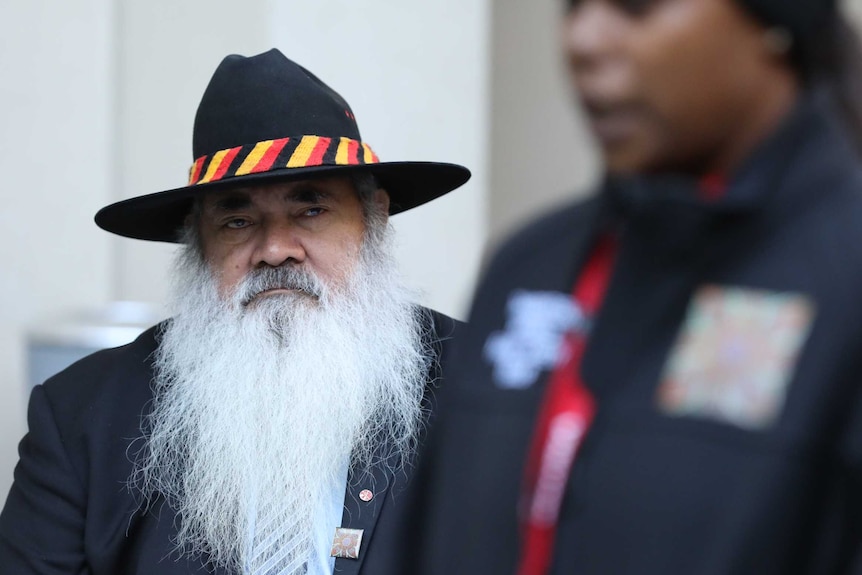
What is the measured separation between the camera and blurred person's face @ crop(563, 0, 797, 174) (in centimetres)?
101

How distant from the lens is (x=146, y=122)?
3906mm

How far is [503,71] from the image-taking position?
488 cm

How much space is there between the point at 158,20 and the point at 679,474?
3.31 metres

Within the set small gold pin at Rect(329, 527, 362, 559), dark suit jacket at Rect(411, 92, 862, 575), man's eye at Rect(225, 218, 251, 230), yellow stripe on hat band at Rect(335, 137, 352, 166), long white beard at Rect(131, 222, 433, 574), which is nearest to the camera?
dark suit jacket at Rect(411, 92, 862, 575)

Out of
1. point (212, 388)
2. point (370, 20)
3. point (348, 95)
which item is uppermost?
point (370, 20)

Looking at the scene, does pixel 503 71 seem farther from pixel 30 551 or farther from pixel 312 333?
pixel 30 551

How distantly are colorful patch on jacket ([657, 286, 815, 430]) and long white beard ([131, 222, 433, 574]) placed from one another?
71.4 inches

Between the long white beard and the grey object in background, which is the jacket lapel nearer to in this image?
the long white beard

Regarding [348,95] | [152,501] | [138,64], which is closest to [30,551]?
[152,501]

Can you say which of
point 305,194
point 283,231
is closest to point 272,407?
point 283,231

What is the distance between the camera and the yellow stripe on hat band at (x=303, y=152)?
2.82 m

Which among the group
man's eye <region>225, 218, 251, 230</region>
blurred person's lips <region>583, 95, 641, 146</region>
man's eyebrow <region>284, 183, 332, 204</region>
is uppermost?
blurred person's lips <region>583, 95, 641, 146</region>

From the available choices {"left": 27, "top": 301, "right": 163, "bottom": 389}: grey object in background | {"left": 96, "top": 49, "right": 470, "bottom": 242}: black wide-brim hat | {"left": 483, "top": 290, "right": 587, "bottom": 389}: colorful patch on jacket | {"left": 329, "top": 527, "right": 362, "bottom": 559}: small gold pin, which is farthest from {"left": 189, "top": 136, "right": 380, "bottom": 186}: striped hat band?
{"left": 483, "top": 290, "right": 587, "bottom": 389}: colorful patch on jacket

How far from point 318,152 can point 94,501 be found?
1013 millimetres
